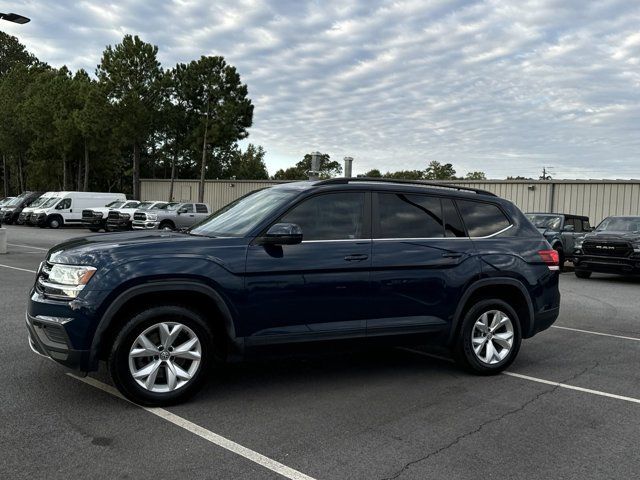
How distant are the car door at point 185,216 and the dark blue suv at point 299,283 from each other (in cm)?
2411

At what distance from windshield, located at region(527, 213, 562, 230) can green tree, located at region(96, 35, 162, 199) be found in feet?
113

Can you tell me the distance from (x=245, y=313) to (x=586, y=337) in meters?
5.13

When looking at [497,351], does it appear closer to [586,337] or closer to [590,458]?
[590,458]

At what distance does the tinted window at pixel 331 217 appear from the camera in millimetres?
4984

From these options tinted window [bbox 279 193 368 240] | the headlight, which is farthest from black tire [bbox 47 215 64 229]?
tinted window [bbox 279 193 368 240]

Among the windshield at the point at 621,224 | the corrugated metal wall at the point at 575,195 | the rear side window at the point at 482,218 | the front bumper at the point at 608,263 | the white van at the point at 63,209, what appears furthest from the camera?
the white van at the point at 63,209

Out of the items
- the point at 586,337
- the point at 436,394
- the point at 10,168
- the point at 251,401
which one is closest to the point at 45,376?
the point at 251,401

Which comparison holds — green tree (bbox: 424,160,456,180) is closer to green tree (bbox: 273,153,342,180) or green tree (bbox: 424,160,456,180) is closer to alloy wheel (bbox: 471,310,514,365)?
green tree (bbox: 273,153,342,180)

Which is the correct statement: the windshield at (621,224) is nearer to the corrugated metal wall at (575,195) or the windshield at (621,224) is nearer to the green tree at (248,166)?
the corrugated metal wall at (575,195)

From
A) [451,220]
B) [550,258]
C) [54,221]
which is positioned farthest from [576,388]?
[54,221]

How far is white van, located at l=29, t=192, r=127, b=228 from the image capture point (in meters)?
34.2

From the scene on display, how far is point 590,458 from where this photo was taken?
3.81 metres

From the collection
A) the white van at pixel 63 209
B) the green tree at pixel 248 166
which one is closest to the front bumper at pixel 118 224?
the white van at pixel 63 209

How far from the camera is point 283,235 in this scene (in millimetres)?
4594
